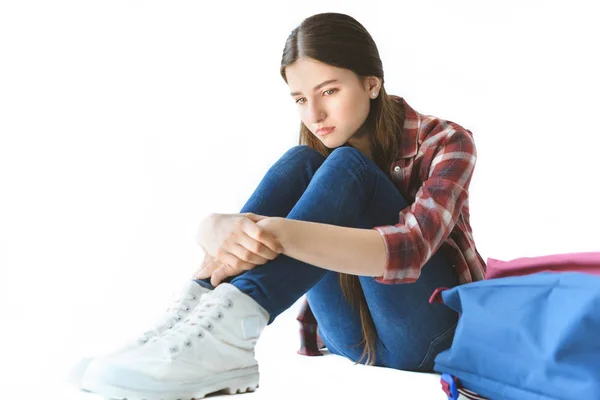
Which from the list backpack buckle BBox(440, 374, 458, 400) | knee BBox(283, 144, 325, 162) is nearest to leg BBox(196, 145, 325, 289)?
knee BBox(283, 144, 325, 162)

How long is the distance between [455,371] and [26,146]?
2268mm

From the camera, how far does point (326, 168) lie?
1384 millimetres

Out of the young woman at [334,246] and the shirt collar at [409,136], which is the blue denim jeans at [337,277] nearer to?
the young woman at [334,246]

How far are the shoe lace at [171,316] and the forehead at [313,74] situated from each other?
56 cm

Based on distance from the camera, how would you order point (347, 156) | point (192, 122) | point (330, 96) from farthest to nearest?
1. point (192, 122)
2. point (330, 96)
3. point (347, 156)

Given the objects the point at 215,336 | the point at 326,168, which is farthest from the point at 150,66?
the point at 215,336

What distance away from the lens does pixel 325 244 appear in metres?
1.20

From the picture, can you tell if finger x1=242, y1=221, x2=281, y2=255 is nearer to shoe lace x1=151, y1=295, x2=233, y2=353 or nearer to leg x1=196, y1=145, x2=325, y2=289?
shoe lace x1=151, y1=295, x2=233, y2=353

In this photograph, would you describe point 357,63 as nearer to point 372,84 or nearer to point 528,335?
point 372,84

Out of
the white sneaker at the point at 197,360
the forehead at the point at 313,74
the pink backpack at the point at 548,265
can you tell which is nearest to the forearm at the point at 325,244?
the white sneaker at the point at 197,360

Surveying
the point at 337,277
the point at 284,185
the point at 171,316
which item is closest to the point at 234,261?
the point at 171,316

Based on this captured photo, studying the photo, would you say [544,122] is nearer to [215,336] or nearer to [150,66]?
[150,66]

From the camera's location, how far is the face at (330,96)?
5.26 feet

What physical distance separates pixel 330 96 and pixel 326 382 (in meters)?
0.64
